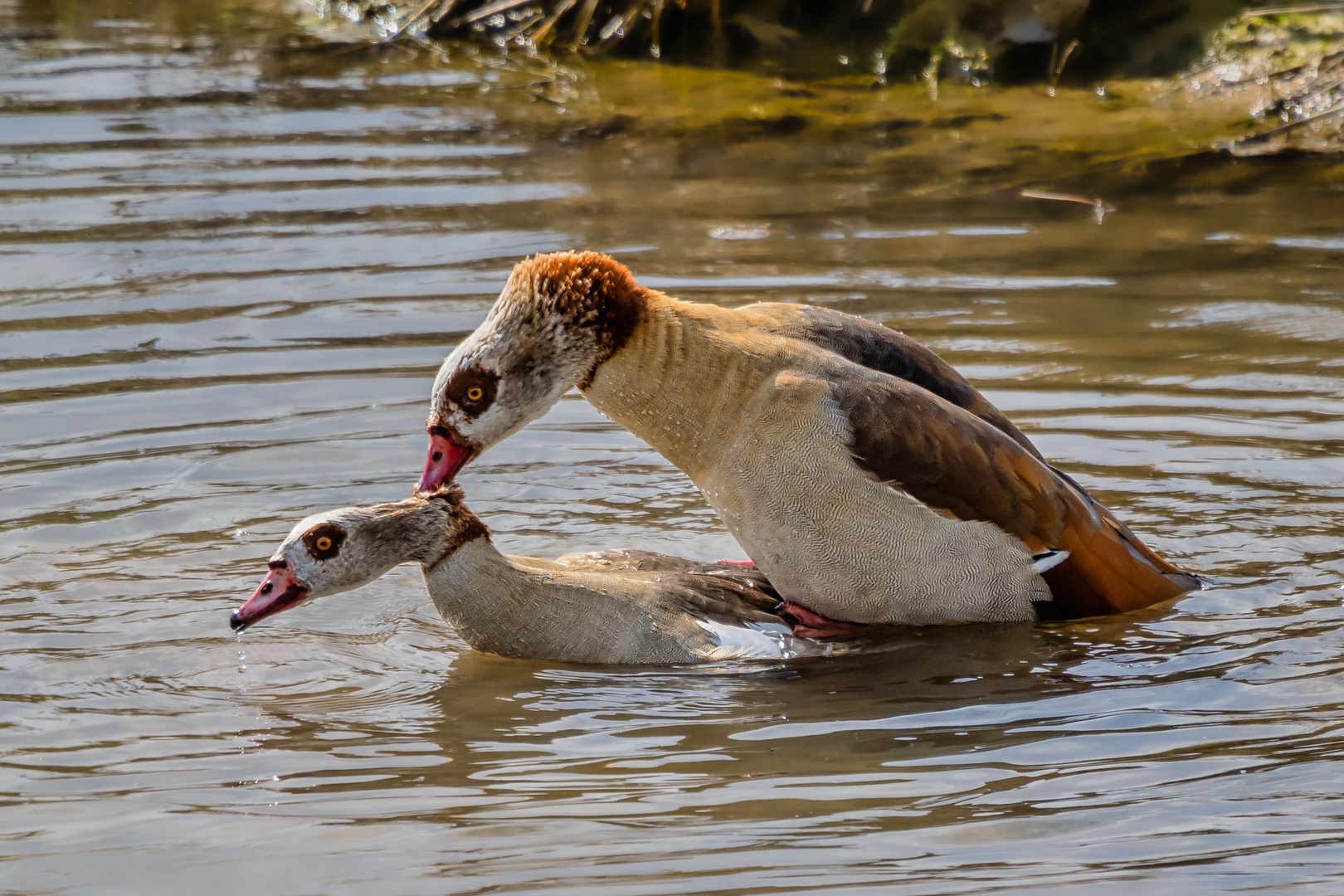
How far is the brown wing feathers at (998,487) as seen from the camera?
5852 mm

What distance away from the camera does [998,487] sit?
596 centimetres

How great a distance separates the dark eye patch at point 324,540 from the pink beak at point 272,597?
11 centimetres

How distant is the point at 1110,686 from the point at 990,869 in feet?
4.92

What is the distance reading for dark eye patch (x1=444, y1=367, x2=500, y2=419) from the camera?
5879 millimetres

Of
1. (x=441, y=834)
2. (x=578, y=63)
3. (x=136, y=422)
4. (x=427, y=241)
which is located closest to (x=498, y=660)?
(x=441, y=834)

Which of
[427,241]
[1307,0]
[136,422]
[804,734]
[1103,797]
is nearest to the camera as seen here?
[1103,797]

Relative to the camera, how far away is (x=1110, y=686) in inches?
219

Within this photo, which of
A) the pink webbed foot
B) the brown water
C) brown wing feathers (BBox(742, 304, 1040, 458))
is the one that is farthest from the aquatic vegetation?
the pink webbed foot

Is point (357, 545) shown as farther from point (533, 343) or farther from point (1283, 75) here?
point (1283, 75)

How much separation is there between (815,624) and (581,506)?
59.8 inches

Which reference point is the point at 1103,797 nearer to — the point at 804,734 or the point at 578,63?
the point at 804,734

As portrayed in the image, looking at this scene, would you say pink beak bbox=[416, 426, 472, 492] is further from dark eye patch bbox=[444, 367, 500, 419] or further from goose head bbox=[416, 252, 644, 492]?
dark eye patch bbox=[444, 367, 500, 419]

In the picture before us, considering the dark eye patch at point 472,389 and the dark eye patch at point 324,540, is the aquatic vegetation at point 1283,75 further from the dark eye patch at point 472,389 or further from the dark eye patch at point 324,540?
the dark eye patch at point 324,540

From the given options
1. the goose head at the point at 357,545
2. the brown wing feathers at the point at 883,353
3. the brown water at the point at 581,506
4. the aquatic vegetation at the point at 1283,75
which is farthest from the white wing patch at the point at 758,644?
the aquatic vegetation at the point at 1283,75
